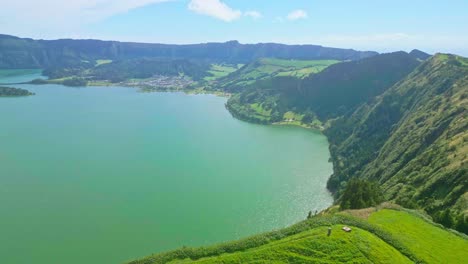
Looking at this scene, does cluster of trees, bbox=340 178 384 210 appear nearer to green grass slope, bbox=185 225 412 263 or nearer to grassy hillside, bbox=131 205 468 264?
grassy hillside, bbox=131 205 468 264

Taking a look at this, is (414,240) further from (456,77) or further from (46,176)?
(456,77)

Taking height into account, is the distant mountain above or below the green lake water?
above

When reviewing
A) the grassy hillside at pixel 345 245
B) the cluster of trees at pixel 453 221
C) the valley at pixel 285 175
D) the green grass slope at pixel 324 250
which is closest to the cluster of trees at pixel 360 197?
the valley at pixel 285 175

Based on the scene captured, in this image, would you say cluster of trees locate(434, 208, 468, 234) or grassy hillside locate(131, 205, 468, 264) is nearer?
grassy hillside locate(131, 205, 468, 264)

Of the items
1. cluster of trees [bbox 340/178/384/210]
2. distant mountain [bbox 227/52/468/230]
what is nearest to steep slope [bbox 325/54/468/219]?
distant mountain [bbox 227/52/468/230]

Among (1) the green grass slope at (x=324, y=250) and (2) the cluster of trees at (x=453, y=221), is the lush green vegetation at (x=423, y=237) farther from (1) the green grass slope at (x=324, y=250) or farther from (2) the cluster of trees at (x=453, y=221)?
(2) the cluster of trees at (x=453, y=221)
